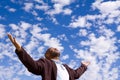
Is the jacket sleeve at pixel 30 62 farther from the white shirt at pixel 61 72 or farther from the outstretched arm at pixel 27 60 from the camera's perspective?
the white shirt at pixel 61 72

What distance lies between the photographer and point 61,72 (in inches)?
444

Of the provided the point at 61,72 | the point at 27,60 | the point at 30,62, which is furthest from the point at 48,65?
the point at 27,60

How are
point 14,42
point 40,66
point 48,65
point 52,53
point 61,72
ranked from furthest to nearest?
point 52,53 < point 61,72 < point 48,65 < point 40,66 < point 14,42

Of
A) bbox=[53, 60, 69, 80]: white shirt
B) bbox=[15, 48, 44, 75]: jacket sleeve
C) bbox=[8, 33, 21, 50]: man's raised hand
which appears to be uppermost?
bbox=[8, 33, 21, 50]: man's raised hand

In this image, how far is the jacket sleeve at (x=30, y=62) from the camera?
10.4 metres

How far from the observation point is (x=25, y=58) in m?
10.5

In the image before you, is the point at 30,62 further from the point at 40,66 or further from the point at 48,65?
the point at 48,65

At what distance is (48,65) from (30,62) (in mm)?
719

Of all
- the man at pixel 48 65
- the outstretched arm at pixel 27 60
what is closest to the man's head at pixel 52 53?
the man at pixel 48 65

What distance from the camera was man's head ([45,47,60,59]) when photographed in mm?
11430

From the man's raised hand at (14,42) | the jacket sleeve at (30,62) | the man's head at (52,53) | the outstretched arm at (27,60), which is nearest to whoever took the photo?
the man's raised hand at (14,42)

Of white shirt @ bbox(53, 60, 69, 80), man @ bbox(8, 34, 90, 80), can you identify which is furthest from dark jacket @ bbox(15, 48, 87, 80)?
white shirt @ bbox(53, 60, 69, 80)

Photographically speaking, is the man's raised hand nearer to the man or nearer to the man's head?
the man

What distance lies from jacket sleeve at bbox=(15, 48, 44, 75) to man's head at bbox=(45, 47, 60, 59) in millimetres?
370
